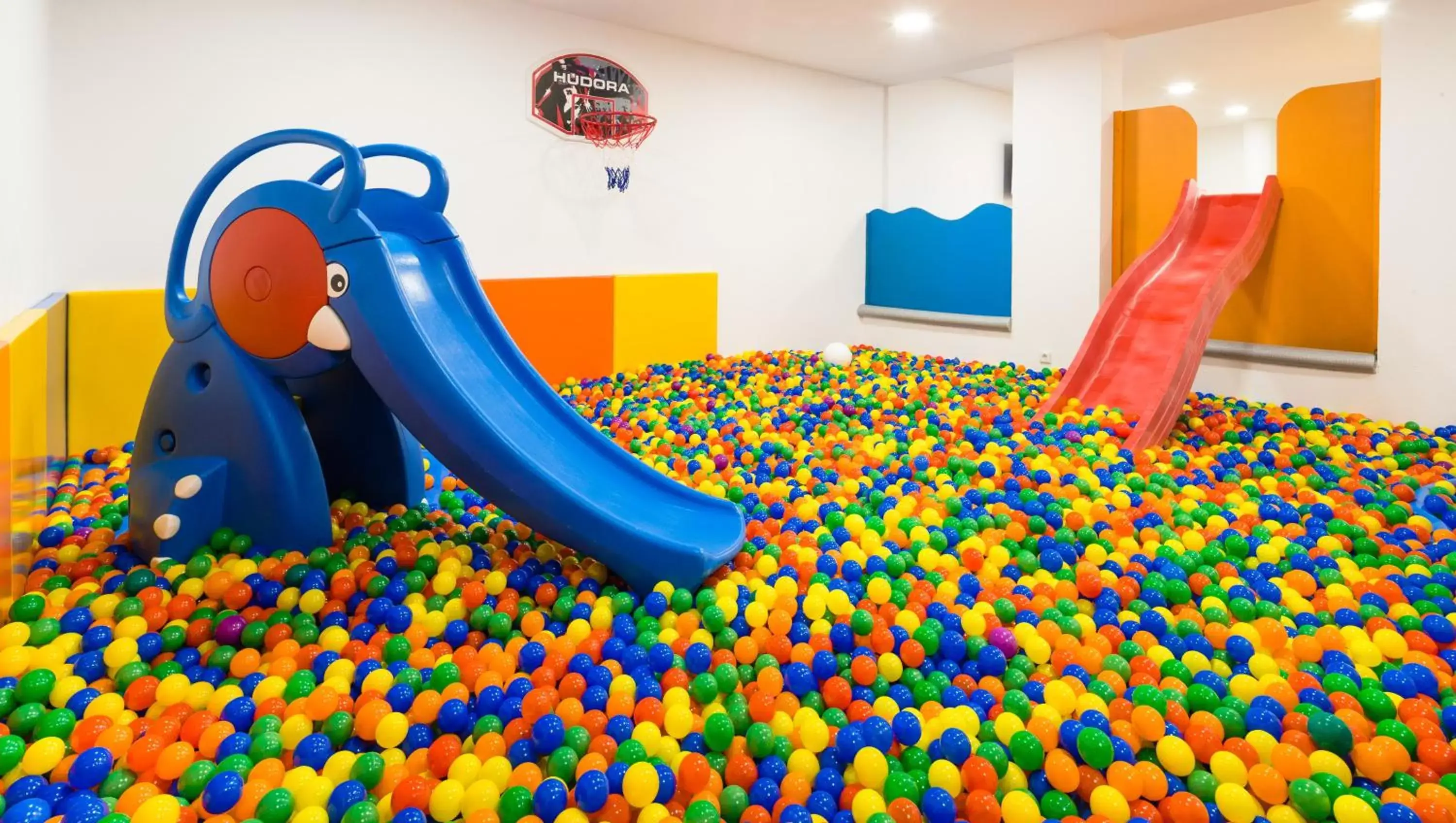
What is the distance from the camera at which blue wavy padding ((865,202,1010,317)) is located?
5.18 metres

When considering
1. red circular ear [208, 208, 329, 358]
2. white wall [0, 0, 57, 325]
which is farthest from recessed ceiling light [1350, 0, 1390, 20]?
A: white wall [0, 0, 57, 325]

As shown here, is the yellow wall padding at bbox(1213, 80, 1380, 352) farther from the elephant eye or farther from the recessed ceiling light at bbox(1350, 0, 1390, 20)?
the elephant eye

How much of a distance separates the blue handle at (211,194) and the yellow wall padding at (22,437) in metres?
0.31

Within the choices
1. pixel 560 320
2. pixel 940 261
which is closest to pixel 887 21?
pixel 940 261

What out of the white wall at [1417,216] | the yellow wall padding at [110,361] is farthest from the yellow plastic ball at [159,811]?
the white wall at [1417,216]

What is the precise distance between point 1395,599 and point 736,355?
3.73 m

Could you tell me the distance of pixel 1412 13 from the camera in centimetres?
354

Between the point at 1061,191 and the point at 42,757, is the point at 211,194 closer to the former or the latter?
the point at 42,757

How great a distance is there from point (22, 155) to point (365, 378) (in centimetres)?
129

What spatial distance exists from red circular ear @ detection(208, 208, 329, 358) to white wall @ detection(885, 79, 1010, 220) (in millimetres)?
4777

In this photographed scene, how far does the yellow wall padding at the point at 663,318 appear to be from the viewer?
4566 millimetres

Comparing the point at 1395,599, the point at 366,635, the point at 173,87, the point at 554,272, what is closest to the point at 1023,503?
the point at 1395,599

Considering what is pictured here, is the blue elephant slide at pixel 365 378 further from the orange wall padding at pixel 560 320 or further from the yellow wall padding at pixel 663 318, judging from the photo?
the yellow wall padding at pixel 663 318

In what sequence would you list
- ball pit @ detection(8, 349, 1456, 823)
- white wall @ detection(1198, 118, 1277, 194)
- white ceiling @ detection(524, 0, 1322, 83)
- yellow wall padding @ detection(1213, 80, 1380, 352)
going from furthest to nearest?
white wall @ detection(1198, 118, 1277, 194), white ceiling @ detection(524, 0, 1322, 83), yellow wall padding @ detection(1213, 80, 1380, 352), ball pit @ detection(8, 349, 1456, 823)
